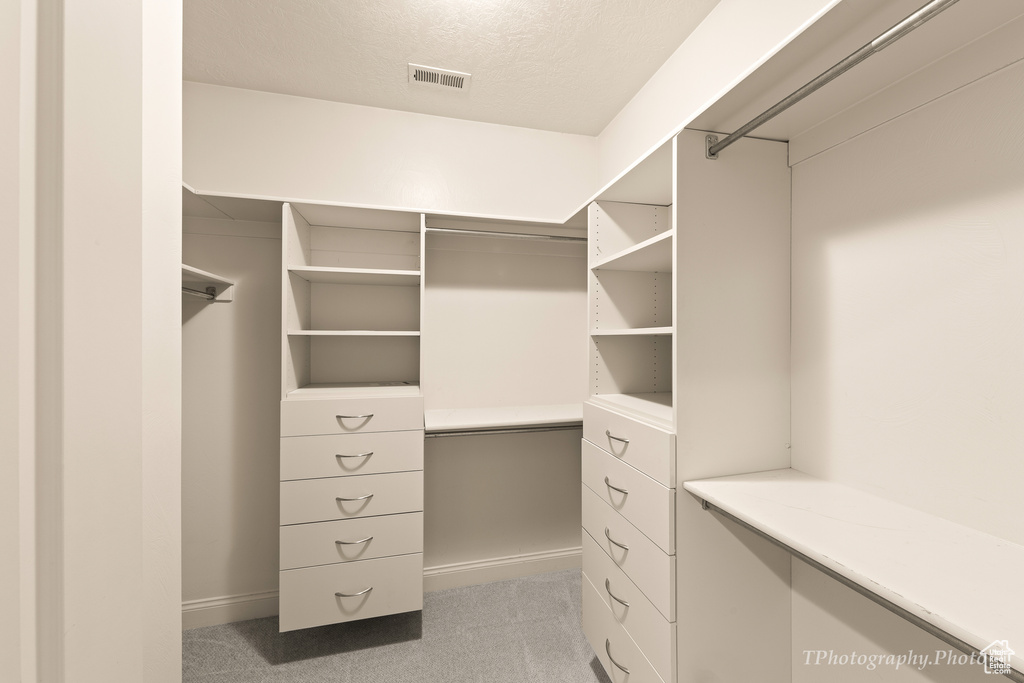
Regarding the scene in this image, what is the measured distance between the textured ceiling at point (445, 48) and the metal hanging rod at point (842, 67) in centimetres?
82

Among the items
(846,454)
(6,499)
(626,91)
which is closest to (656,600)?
(846,454)

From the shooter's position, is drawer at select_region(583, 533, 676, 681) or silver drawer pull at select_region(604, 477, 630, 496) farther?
silver drawer pull at select_region(604, 477, 630, 496)

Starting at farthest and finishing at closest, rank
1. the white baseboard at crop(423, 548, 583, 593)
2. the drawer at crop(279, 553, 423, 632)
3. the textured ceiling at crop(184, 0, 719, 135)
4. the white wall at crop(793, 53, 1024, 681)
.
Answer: the white baseboard at crop(423, 548, 583, 593) < the drawer at crop(279, 553, 423, 632) < the textured ceiling at crop(184, 0, 719, 135) < the white wall at crop(793, 53, 1024, 681)

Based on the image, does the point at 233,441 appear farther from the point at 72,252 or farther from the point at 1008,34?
the point at 1008,34

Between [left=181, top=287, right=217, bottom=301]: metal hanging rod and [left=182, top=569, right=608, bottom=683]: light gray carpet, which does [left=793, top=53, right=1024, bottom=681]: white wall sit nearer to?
[left=182, top=569, right=608, bottom=683]: light gray carpet

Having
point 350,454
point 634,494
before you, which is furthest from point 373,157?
point 634,494

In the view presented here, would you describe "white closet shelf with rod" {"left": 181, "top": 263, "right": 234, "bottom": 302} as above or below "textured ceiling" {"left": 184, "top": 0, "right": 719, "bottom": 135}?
below

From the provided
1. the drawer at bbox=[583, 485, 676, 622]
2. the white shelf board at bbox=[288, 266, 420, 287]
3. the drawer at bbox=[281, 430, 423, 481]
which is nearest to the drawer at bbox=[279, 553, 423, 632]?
the drawer at bbox=[281, 430, 423, 481]

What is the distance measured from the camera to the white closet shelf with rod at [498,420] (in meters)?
1.93

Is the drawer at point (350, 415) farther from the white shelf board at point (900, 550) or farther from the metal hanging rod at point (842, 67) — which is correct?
the metal hanging rod at point (842, 67)

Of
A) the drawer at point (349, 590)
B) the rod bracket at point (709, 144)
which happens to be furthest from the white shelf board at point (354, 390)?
the rod bracket at point (709, 144)

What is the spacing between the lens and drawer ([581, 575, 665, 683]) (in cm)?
128

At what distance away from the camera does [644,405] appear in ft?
5.15

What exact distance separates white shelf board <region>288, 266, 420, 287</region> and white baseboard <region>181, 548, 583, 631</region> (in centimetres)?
150
